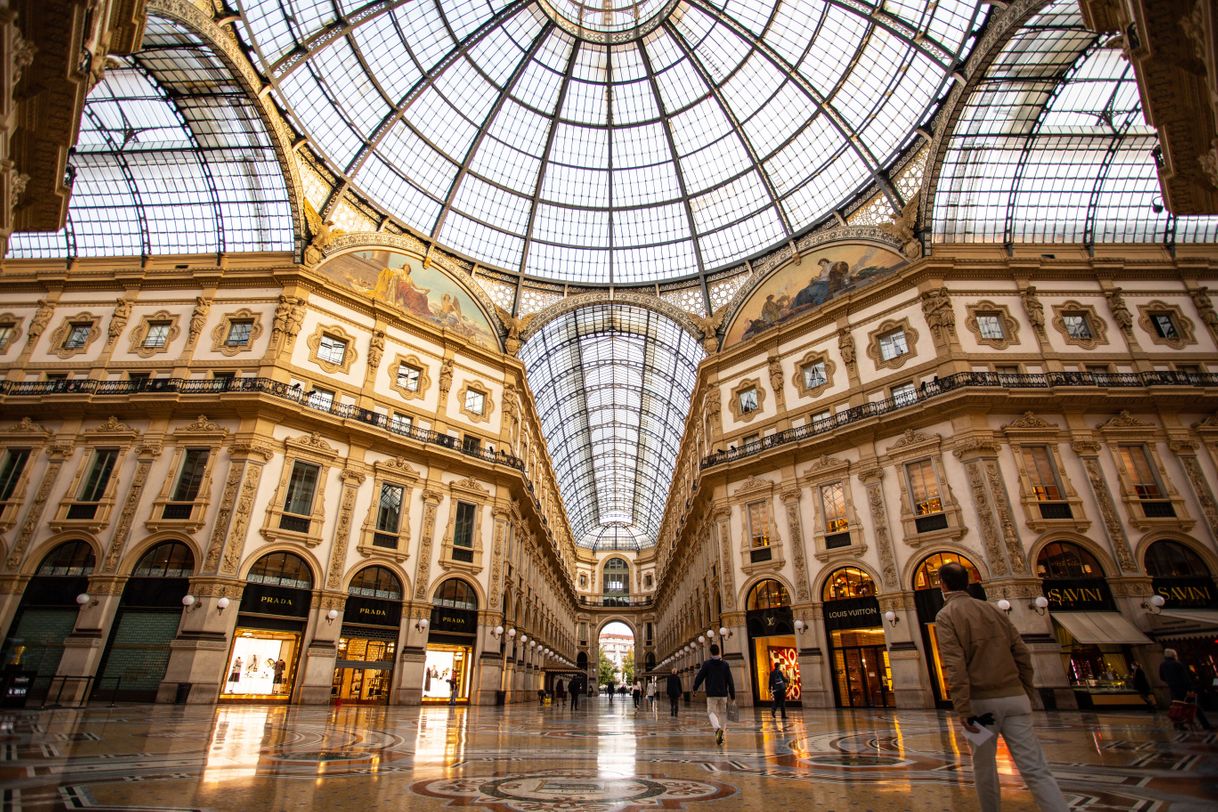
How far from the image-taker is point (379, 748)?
8.20m

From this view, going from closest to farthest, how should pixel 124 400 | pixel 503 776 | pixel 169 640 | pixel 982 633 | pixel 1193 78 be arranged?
1. pixel 982 633
2. pixel 503 776
3. pixel 1193 78
4. pixel 169 640
5. pixel 124 400

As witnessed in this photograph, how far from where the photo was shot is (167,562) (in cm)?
2194

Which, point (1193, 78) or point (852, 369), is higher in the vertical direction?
point (852, 369)

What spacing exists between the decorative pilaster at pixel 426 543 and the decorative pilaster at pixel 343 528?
124 inches

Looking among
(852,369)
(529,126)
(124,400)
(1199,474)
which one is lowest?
(1199,474)

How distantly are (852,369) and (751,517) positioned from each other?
344 inches

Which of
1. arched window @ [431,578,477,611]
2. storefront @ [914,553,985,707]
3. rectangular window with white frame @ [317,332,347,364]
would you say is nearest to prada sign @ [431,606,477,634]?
arched window @ [431,578,477,611]

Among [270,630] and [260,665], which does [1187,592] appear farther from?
[260,665]

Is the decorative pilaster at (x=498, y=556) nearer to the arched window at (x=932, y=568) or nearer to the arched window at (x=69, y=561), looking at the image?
the arched window at (x=69, y=561)

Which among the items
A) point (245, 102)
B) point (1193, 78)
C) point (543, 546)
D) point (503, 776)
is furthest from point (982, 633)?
point (543, 546)

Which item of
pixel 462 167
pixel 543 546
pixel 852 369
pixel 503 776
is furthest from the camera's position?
pixel 543 546

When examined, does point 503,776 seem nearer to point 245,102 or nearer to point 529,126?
point 245,102

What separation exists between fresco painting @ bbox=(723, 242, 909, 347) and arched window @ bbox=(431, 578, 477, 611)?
65.2ft

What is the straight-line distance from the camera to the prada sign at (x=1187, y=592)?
64.6ft
